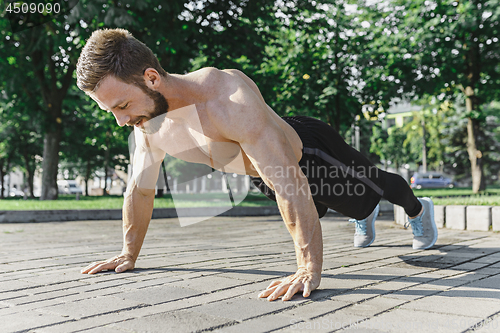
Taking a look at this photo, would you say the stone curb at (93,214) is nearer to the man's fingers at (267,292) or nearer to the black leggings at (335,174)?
the black leggings at (335,174)

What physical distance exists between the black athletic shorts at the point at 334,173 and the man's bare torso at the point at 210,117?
6.5 inches

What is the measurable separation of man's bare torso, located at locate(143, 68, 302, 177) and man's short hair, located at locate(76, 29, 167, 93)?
286 millimetres

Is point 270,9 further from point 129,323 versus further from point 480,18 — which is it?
point 129,323

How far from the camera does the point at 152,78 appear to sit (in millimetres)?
2633

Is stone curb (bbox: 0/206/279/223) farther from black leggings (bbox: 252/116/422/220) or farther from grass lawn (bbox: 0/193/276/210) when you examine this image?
black leggings (bbox: 252/116/422/220)

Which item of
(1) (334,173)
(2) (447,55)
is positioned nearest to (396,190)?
(1) (334,173)

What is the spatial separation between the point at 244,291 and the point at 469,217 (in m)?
5.10

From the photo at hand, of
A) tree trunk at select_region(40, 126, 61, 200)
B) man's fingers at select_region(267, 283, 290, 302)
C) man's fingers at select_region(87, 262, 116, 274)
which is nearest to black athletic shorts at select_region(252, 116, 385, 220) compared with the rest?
man's fingers at select_region(267, 283, 290, 302)

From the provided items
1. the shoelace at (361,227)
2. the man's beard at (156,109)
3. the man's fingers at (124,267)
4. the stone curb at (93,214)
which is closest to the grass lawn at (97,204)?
the stone curb at (93,214)

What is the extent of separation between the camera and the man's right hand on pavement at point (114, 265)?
3248 millimetres

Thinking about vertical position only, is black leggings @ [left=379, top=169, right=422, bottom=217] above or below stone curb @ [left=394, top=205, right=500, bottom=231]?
above

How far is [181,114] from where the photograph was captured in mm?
2877

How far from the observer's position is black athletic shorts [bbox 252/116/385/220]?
327cm

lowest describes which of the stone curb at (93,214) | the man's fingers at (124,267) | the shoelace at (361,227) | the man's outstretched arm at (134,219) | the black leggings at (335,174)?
the stone curb at (93,214)
